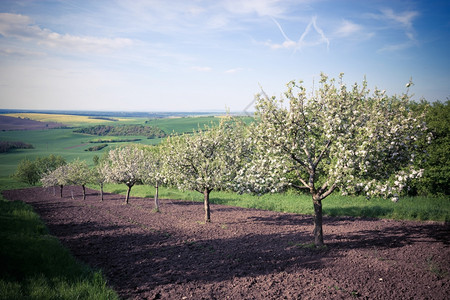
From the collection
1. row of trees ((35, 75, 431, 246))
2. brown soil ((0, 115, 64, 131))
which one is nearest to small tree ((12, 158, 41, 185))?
row of trees ((35, 75, 431, 246))

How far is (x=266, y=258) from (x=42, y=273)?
1048 centimetres

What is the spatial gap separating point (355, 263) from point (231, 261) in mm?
6181

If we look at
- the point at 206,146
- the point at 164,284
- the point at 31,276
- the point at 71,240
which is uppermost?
the point at 206,146

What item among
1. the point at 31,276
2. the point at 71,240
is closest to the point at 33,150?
the point at 71,240

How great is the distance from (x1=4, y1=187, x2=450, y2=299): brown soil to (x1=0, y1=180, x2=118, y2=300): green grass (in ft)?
3.98

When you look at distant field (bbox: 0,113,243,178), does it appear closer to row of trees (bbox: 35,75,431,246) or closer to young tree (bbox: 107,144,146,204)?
young tree (bbox: 107,144,146,204)

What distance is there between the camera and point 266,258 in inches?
515

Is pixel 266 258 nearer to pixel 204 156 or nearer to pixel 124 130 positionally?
pixel 204 156

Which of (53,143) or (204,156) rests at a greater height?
(204,156)

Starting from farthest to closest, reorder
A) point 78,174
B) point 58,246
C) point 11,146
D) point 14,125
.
A: point 14,125
point 11,146
point 78,174
point 58,246

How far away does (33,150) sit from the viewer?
402ft

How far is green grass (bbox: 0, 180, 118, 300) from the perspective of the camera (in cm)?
882

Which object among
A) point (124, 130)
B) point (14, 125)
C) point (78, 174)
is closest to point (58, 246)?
point (78, 174)

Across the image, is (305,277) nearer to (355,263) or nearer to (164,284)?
(355,263)
